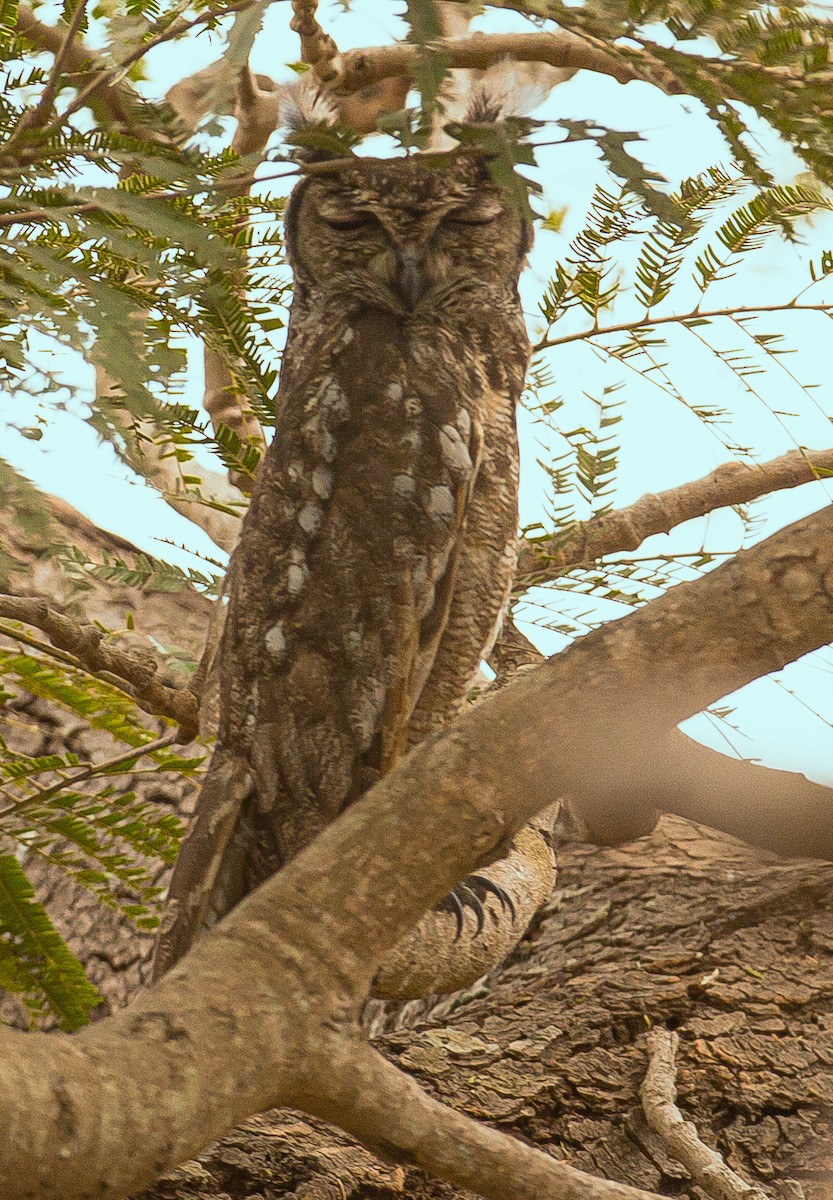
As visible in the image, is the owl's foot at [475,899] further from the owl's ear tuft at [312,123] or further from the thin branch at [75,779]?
the owl's ear tuft at [312,123]

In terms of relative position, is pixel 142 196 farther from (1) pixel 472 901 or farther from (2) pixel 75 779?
(1) pixel 472 901

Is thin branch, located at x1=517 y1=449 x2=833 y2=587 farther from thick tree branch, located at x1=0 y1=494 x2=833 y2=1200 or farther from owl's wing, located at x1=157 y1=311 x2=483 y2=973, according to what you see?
thick tree branch, located at x1=0 y1=494 x2=833 y2=1200

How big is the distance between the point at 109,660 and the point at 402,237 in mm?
958

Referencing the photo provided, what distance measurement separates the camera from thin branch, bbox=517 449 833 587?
7.83 ft

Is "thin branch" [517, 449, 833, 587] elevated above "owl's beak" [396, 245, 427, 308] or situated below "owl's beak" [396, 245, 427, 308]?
below

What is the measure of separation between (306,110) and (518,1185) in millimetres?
1705

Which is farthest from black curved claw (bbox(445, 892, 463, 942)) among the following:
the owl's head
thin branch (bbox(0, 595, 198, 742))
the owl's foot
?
the owl's head

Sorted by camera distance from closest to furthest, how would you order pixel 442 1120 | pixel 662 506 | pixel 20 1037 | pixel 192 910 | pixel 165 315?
pixel 20 1037, pixel 442 1120, pixel 165 315, pixel 192 910, pixel 662 506

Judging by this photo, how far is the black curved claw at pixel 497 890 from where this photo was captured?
2113 millimetres

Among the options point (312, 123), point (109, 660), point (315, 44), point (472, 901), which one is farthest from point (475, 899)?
point (315, 44)

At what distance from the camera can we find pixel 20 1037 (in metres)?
0.84

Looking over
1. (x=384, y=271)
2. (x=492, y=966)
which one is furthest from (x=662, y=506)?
(x=492, y=966)

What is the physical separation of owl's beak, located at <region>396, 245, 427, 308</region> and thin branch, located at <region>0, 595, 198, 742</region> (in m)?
0.84

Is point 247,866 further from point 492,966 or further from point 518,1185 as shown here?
point 518,1185
